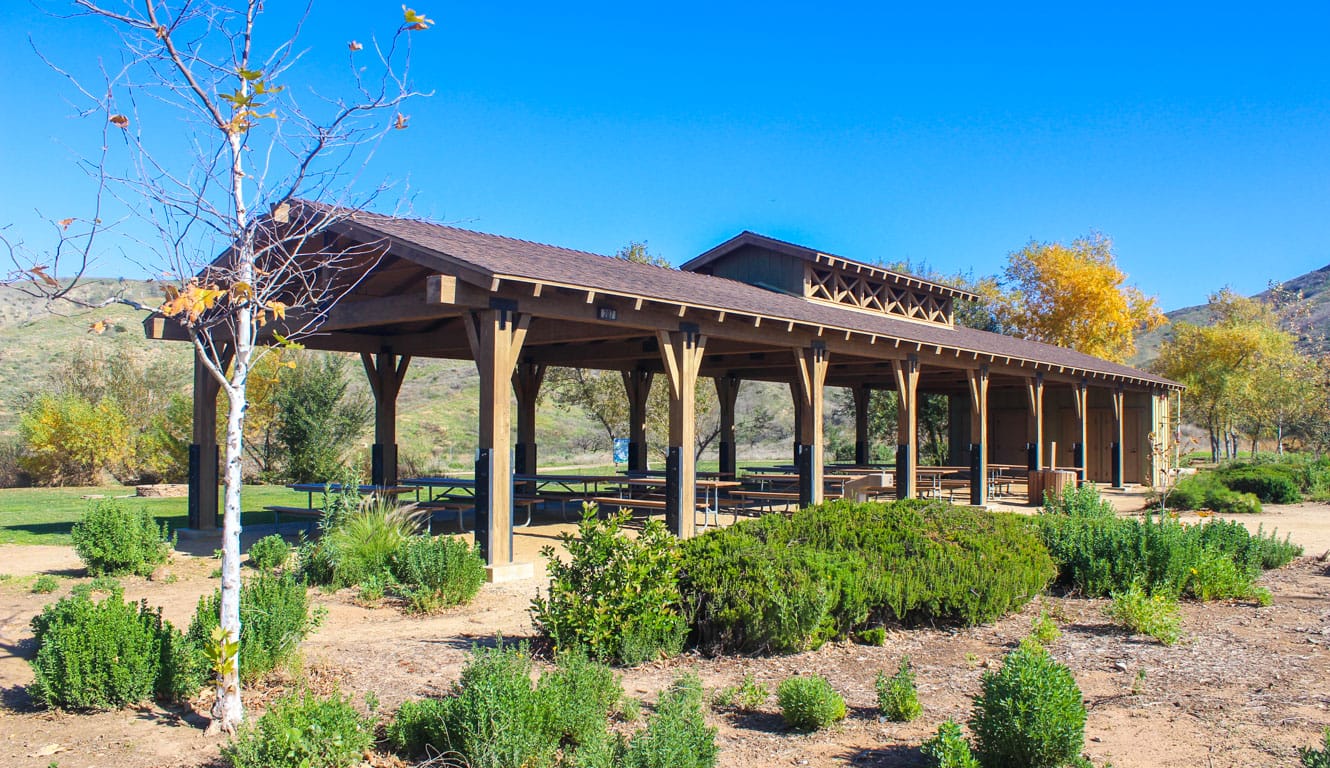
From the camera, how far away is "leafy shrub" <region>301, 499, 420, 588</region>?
8359 mm

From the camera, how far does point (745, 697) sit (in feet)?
16.2

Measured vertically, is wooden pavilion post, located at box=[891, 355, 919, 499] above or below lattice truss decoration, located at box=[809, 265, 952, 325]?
below

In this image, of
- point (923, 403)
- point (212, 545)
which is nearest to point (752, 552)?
point (212, 545)

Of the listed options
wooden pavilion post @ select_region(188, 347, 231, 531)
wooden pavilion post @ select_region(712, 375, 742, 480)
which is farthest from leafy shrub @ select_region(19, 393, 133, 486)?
wooden pavilion post @ select_region(712, 375, 742, 480)

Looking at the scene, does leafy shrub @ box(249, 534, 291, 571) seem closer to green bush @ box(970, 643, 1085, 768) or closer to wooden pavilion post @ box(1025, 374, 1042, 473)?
green bush @ box(970, 643, 1085, 768)

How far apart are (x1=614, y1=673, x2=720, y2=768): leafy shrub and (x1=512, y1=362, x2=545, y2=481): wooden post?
43.1ft

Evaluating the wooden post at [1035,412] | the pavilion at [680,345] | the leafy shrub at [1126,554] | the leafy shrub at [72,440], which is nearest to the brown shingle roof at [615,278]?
the pavilion at [680,345]

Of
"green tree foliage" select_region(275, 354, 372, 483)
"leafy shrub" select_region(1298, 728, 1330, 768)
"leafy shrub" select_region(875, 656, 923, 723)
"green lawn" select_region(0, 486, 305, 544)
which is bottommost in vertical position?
"green lawn" select_region(0, 486, 305, 544)

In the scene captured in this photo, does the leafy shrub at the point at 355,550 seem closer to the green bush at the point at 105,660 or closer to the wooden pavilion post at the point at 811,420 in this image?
the green bush at the point at 105,660

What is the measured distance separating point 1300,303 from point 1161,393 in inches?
888

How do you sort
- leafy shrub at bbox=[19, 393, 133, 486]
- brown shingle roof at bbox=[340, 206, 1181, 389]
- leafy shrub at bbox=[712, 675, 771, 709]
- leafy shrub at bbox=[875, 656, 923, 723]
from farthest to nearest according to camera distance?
1. leafy shrub at bbox=[19, 393, 133, 486]
2. brown shingle roof at bbox=[340, 206, 1181, 389]
3. leafy shrub at bbox=[712, 675, 771, 709]
4. leafy shrub at bbox=[875, 656, 923, 723]

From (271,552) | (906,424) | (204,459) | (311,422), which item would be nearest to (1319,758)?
(271,552)

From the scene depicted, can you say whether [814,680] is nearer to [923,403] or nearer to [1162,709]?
[1162,709]

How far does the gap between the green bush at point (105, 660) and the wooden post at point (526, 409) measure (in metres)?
11.8
